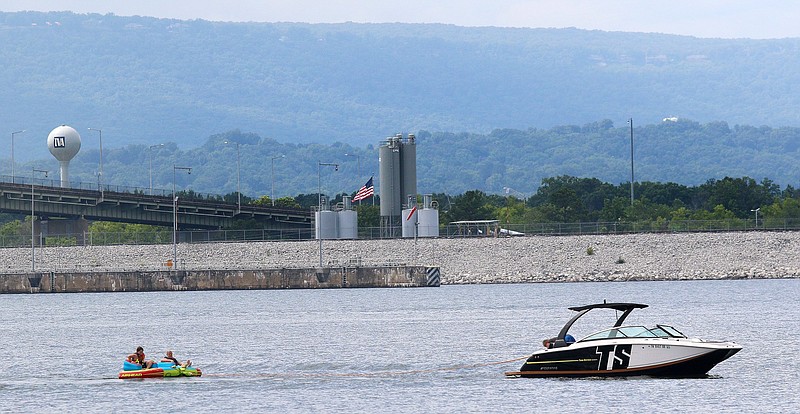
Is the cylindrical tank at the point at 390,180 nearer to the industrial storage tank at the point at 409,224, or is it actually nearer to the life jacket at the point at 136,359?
the industrial storage tank at the point at 409,224

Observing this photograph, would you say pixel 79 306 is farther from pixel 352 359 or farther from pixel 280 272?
pixel 352 359

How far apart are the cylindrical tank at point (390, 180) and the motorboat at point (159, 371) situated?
119150 millimetres

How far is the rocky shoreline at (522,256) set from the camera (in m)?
147

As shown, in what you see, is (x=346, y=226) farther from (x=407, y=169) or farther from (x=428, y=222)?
(x=407, y=169)

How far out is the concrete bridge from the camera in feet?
561

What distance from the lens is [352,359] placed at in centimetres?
6500

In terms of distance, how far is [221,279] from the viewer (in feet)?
465

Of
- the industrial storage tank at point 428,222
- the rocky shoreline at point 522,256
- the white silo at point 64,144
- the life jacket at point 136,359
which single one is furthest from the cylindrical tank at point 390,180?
the life jacket at point 136,359

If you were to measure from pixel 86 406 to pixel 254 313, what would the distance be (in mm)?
53694

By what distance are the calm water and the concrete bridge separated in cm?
4524

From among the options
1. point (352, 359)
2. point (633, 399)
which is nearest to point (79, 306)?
point (352, 359)

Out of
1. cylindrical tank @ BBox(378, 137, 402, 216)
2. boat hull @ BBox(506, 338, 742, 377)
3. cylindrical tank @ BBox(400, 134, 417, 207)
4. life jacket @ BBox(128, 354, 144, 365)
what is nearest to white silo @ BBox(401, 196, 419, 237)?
cylindrical tank @ BBox(378, 137, 402, 216)

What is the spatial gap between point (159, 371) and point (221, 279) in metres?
84.4

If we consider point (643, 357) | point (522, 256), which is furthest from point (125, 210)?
point (643, 357)
